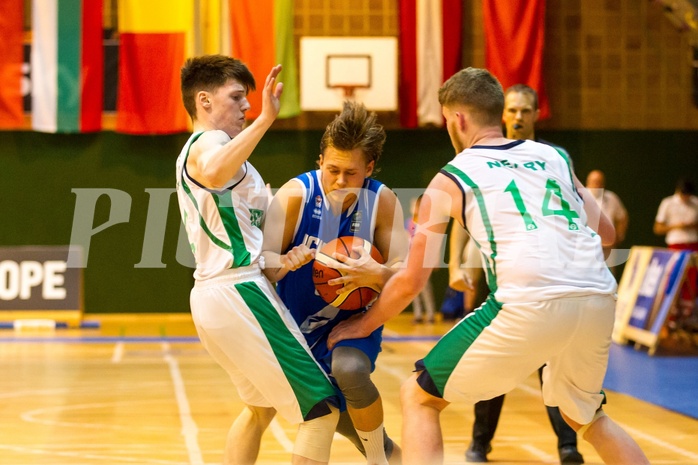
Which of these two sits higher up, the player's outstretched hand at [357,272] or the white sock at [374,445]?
the player's outstretched hand at [357,272]

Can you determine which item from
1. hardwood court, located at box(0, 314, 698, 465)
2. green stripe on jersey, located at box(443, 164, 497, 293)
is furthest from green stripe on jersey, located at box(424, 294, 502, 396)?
hardwood court, located at box(0, 314, 698, 465)

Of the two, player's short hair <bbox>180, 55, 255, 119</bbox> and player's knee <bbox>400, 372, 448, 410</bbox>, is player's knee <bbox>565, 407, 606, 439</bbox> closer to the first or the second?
player's knee <bbox>400, 372, 448, 410</bbox>

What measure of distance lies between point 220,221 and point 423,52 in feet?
40.4

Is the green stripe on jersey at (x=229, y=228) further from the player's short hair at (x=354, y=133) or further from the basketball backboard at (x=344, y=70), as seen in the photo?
the basketball backboard at (x=344, y=70)

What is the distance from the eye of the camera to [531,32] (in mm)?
15844

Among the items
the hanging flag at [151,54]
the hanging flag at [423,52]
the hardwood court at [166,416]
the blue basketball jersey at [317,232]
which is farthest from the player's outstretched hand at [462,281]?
the hanging flag at [151,54]

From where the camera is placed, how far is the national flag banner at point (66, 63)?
15086 mm

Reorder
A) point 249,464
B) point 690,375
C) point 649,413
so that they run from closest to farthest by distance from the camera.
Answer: point 249,464, point 649,413, point 690,375

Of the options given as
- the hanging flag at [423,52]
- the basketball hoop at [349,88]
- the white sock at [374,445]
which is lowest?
the white sock at [374,445]

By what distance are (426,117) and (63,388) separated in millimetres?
8738

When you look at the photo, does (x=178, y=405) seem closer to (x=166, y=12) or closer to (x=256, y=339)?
(x=256, y=339)

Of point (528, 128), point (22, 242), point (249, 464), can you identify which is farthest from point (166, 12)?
point (249, 464)

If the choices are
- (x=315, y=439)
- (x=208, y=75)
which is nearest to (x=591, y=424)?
(x=315, y=439)

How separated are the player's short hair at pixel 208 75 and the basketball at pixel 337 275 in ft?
2.67
